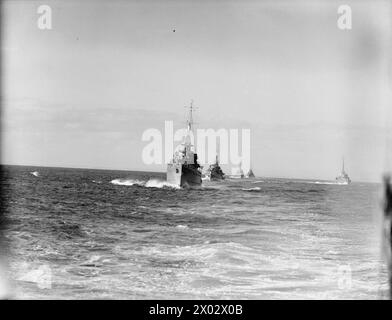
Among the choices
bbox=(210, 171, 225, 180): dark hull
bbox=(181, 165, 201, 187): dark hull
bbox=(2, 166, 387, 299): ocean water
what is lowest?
bbox=(210, 171, 225, 180): dark hull

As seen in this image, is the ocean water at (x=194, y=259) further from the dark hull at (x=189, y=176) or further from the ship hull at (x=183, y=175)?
the dark hull at (x=189, y=176)

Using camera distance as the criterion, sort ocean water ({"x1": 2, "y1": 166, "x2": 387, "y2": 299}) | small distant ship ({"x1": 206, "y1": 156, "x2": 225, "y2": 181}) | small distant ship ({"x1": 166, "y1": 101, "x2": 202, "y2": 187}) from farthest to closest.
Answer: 1. small distant ship ({"x1": 206, "y1": 156, "x2": 225, "y2": 181})
2. small distant ship ({"x1": 166, "y1": 101, "x2": 202, "y2": 187})
3. ocean water ({"x1": 2, "y1": 166, "x2": 387, "y2": 299})

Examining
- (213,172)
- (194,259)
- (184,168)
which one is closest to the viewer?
(194,259)

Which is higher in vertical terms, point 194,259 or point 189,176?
point 194,259

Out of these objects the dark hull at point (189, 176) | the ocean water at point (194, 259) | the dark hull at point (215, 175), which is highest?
the ocean water at point (194, 259)

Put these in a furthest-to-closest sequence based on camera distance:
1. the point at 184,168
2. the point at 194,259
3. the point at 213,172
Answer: the point at 213,172 → the point at 184,168 → the point at 194,259

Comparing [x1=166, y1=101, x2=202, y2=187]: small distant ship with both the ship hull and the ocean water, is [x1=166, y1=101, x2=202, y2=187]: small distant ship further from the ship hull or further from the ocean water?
the ocean water

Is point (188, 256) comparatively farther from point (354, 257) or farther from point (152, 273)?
point (354, 257)

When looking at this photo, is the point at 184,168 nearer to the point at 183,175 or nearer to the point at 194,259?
the point at 183,175

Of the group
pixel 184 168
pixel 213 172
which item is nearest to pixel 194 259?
pixel 184 168

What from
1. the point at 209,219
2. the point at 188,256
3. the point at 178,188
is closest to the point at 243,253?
the point at 188,256

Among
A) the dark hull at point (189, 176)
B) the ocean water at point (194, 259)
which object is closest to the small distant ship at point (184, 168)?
the dark hull at point (189, 176)

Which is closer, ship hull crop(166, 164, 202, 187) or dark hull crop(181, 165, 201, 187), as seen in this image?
ship hull crop(166, 164, 202, 187)

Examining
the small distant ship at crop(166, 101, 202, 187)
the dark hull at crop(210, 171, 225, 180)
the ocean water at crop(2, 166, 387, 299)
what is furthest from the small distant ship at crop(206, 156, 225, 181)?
the ocean water at crop(2, 166, 387, 299)
